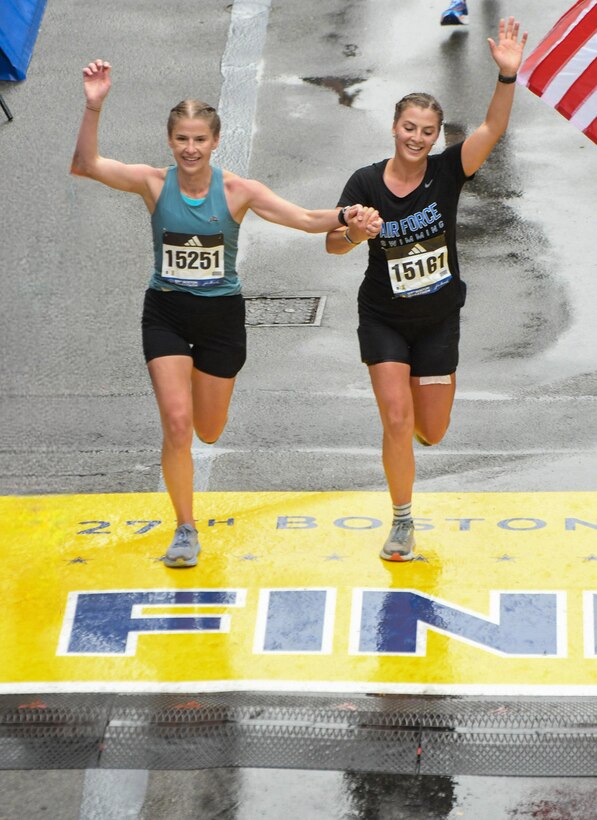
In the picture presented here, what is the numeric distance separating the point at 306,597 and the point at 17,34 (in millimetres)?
7857

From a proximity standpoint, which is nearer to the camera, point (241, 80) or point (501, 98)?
point (501, 98)

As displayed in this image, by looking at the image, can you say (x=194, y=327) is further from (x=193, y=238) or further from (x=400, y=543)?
(x=400, y=543)

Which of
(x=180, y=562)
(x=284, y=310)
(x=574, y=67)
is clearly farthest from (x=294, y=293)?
(x=180, y=562)

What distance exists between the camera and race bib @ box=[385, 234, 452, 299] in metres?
6.33

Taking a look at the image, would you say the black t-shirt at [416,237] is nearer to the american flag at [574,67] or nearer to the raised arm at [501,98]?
the raised arm at [501,98]

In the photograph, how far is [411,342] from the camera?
6609mm

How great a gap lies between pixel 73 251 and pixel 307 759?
20.6 ft

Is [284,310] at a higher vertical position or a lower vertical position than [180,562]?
higher

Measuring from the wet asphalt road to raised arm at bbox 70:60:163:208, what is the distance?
2013 millimetres

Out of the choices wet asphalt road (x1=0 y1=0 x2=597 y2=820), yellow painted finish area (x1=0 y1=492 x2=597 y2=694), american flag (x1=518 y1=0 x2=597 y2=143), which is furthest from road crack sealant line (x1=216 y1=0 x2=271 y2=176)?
yellow painted finish area (x1=0 y1=492 x2=597 y2=694)

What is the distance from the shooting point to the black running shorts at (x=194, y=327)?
6516 mm

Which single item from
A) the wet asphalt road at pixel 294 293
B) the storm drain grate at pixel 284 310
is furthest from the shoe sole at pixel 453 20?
the storm drain grate at pixel 284 310

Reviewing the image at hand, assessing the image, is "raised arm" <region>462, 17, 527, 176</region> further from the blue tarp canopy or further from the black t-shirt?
the blue tarp canopy

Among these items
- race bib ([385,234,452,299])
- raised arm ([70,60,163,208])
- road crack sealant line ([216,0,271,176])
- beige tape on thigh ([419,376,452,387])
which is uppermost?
road crack sealant line ([216,0,271,176])
